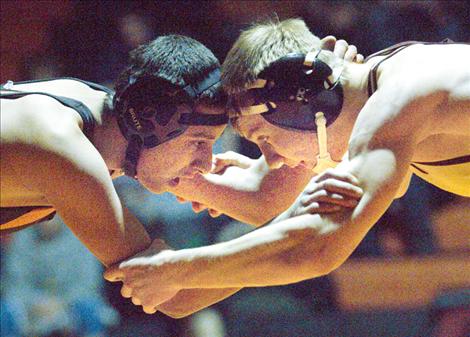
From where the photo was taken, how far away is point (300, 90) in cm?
271

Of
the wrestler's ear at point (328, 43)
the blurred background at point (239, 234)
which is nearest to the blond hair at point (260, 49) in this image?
the wrestler's ear at point (328, 43)

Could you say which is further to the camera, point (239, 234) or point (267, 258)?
point (239, 234)

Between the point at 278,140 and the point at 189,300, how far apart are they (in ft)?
2.20

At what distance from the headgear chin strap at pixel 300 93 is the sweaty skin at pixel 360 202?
257mm

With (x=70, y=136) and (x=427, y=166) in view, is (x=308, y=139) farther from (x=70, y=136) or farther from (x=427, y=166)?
(x=70, y=136)

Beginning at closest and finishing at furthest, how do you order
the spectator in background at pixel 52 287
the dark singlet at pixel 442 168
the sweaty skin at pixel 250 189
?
the dark singlet at pixel 442 168 → the sweaty skin at pixel 250 189 → the spectator in background at pixel 52 287

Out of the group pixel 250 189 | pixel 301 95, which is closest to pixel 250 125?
pixel 301 95

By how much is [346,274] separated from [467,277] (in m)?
0.69

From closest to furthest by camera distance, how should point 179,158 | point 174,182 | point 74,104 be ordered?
1. point 74,104
2. point 179,158
3. point 174,182

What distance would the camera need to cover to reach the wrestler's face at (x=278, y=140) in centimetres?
284

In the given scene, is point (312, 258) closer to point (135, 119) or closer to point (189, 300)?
point (189, 300)

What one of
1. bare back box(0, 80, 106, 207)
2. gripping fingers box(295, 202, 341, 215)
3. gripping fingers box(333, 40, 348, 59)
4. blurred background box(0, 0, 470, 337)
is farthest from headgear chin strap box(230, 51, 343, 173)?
blurred background box(0, 0, 470, 337)

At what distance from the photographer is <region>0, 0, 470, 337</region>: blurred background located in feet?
14.3

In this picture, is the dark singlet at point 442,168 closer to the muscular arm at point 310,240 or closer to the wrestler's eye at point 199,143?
the muscular arm at point 310,240
